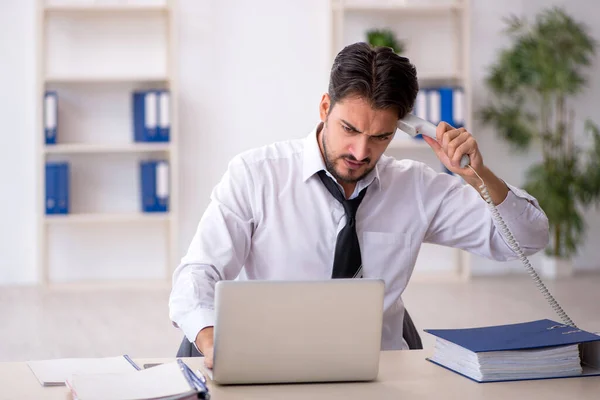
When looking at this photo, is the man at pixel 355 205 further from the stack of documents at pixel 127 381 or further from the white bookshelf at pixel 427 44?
the white bookshelf at pixel 427 44

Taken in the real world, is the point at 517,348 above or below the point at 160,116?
below

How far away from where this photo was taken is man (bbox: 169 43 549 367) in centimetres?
194

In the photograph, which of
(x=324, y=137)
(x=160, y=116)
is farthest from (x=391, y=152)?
(x=324, y=137)

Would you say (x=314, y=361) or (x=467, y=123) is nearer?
(x=314, y=361)

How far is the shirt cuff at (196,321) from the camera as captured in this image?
1.65 metres

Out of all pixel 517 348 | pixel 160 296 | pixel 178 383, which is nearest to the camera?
pixel 178 383

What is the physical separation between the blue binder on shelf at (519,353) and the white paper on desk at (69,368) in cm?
57

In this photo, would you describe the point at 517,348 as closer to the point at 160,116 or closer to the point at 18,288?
the point at 160,116

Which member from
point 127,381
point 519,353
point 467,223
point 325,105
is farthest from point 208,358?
point 467,223

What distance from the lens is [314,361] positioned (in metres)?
1.41

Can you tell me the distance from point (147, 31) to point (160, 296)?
1.74 metres

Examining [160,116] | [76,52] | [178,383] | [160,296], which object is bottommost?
[160,296]

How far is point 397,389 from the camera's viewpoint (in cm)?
142

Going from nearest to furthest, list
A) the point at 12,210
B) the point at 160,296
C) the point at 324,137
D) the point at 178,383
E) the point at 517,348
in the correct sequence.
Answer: the point at 178,383 < the point at 517,348 < the point at 324,137 < the point at 160,296 < the point at 12,210
